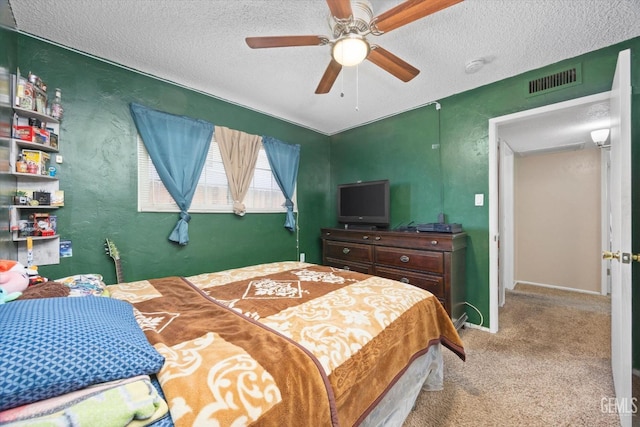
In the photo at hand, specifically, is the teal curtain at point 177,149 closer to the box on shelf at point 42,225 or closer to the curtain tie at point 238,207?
the curtain tie at point 238,207

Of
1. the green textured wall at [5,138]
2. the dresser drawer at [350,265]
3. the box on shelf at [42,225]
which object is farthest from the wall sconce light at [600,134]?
the box on shelf at [42,225]

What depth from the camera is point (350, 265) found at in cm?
320

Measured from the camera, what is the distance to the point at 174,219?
8.42 ft

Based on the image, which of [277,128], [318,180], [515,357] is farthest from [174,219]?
[515,357]

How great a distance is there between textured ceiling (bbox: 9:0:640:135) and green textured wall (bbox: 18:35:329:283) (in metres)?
0.17

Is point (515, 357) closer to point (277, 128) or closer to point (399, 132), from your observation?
point (399, 132)

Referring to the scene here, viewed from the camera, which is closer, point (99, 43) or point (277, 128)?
point (99, 43)

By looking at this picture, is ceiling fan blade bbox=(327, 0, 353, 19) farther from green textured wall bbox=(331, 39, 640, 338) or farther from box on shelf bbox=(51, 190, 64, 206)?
box on shelf bbox=(51, 190, 64, 206)

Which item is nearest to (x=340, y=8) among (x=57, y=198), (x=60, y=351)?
(x=60, y=351)

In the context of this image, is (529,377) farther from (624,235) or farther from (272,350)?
(272,350)

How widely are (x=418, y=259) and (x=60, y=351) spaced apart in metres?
2.58

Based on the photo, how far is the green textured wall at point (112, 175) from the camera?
202 centimetres

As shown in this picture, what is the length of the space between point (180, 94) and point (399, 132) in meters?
2.63

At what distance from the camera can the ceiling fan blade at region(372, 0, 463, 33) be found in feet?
4.15
